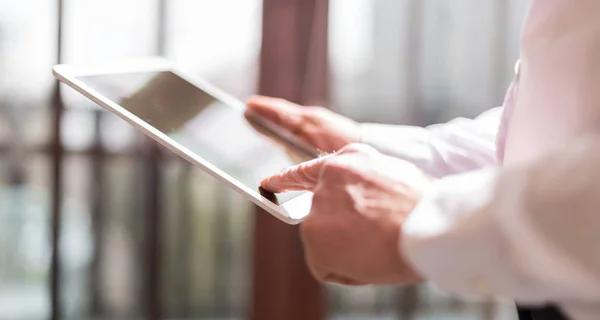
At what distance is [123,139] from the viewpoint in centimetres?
122

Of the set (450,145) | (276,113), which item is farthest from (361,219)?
(276,113)

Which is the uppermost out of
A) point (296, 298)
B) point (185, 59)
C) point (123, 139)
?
point (185, 59)

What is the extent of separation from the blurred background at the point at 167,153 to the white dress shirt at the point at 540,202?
73 centimetres

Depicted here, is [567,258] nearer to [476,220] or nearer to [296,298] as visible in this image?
[476,220]

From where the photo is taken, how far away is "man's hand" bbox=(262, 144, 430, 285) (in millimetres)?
440

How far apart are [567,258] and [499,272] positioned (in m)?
0.04

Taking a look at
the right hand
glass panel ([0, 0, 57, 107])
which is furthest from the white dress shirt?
glass panel ([0, 0, 57, 107])

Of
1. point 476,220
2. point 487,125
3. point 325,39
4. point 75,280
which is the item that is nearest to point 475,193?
point 476,220

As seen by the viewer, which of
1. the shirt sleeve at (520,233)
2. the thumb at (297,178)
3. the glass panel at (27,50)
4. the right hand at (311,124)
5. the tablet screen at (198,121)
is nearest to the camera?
the shirt sleeve at (520,233)

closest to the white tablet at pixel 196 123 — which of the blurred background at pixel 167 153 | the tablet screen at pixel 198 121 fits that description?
the tablet screen at pixel 198 121

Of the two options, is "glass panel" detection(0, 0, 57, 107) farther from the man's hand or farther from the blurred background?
the man's hand

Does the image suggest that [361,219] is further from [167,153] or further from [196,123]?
[167,153]

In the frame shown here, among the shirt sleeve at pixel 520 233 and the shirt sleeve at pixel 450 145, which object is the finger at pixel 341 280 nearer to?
the shirt sleeve at pixel 520 233

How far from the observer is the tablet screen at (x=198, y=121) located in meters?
0.63
